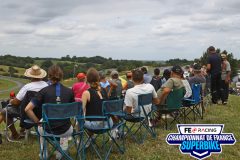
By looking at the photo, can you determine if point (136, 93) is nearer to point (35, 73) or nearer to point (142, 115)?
point (142, 115)

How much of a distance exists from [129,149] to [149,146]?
0.40 m

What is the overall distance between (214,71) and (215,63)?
0.86 feet

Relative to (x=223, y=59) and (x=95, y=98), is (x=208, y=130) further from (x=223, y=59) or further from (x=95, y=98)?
(x=223, y=59)

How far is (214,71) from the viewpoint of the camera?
435 inches

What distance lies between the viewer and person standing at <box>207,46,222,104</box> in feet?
35.7

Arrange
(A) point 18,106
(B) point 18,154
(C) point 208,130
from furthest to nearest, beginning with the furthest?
1. (A) point 18,106
2. (B) point 18,154
3. (C) point 208,130

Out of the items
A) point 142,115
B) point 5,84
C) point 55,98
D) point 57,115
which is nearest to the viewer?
point 57,115

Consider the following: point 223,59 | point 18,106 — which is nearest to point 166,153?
point 18,106

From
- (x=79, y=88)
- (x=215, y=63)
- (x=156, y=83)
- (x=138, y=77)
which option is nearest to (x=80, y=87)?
(x=79, y=88)

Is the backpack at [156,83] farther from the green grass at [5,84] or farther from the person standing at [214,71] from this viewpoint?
the green grass at [5,84]

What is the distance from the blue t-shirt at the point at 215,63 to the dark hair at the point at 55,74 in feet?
22.0

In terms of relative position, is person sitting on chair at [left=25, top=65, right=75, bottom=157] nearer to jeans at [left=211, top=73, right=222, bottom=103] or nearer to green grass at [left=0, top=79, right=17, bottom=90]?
jeans at [left=211, top=73, right=222, bottom=103]

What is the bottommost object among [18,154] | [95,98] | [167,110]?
[18,154]

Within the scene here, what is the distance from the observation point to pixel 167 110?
7.34m
